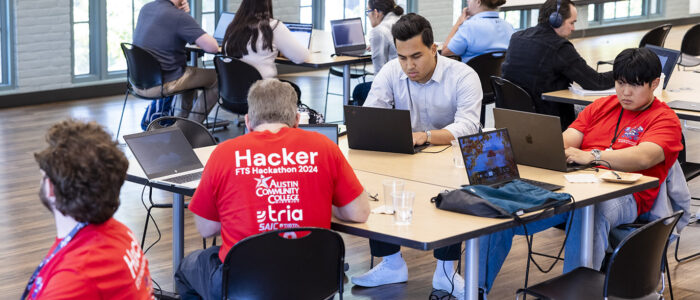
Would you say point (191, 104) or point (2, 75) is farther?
point (2, 75)

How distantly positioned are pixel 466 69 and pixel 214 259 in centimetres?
177

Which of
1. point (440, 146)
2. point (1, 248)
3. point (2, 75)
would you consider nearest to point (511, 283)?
point (440, 146)

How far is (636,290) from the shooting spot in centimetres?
273

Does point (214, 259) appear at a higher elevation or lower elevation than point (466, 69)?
lower

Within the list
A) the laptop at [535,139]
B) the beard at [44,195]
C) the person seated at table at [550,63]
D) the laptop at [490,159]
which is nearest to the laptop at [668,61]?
the person seated at table at [550,63]

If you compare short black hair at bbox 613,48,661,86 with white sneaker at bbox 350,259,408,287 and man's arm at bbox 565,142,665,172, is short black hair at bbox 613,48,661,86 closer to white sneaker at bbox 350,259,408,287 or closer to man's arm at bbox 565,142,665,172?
man's arm at bbox 565,142,665,172

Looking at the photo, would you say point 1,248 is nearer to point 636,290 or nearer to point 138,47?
point 138,47

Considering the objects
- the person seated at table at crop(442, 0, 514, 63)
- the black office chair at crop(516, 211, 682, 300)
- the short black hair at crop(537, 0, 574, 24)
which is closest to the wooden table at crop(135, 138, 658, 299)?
the black office chair at crop(516, 211, 682, 300)

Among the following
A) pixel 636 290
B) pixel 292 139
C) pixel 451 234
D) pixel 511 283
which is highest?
pixel 292 139

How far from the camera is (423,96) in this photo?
4172 millimetres

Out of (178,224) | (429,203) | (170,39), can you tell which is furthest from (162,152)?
(170,39)

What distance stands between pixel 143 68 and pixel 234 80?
2.33 ft

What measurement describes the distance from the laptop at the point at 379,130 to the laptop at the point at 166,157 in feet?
2.29

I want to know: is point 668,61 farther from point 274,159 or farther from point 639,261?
point 274,159
